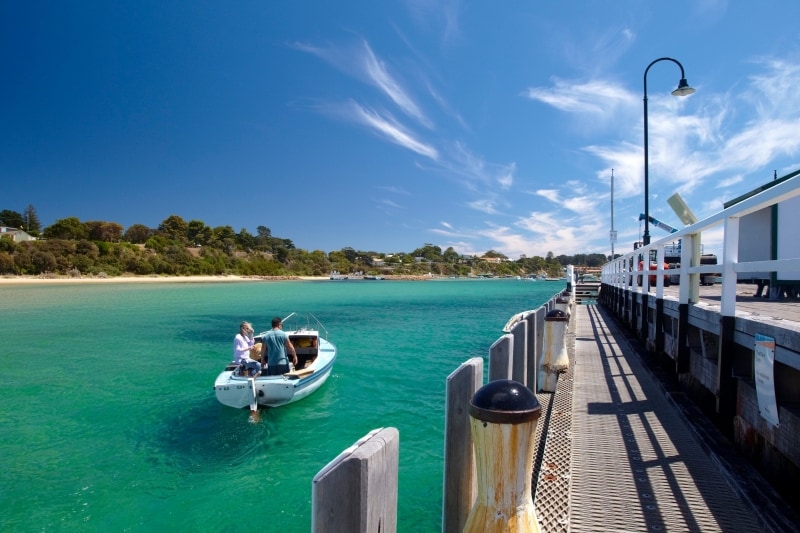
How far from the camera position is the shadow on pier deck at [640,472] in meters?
3.11

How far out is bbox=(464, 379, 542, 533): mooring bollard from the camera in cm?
209

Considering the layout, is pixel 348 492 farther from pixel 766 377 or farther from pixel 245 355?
pixel 245 355

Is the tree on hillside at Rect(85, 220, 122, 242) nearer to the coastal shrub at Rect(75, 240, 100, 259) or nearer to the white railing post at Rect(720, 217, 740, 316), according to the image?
the coastal shrub at Rect(75, 240, 100, 259)

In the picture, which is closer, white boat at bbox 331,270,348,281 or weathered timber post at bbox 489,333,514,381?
weathered timber post at bbox 489,333,514,381

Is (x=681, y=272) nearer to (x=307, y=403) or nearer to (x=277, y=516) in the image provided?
(x=277, y=516)

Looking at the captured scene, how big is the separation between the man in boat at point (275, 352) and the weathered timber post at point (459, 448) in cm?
909

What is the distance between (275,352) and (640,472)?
9222mm

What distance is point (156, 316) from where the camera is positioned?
1425 inches

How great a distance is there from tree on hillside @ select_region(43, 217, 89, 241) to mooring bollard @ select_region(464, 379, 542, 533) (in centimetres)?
14651

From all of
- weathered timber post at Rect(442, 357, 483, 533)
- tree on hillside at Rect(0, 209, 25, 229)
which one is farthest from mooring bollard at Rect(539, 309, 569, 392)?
tree on hillside at Rect(0, 209, 25, 229)

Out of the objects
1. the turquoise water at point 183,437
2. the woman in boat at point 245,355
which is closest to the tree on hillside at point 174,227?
the turquoise water at point 183,437

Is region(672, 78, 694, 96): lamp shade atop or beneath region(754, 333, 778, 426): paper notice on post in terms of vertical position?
atop

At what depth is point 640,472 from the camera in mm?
3820

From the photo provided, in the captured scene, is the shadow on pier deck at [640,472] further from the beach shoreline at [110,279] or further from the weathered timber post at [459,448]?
the beach shoreline at [110,279]
